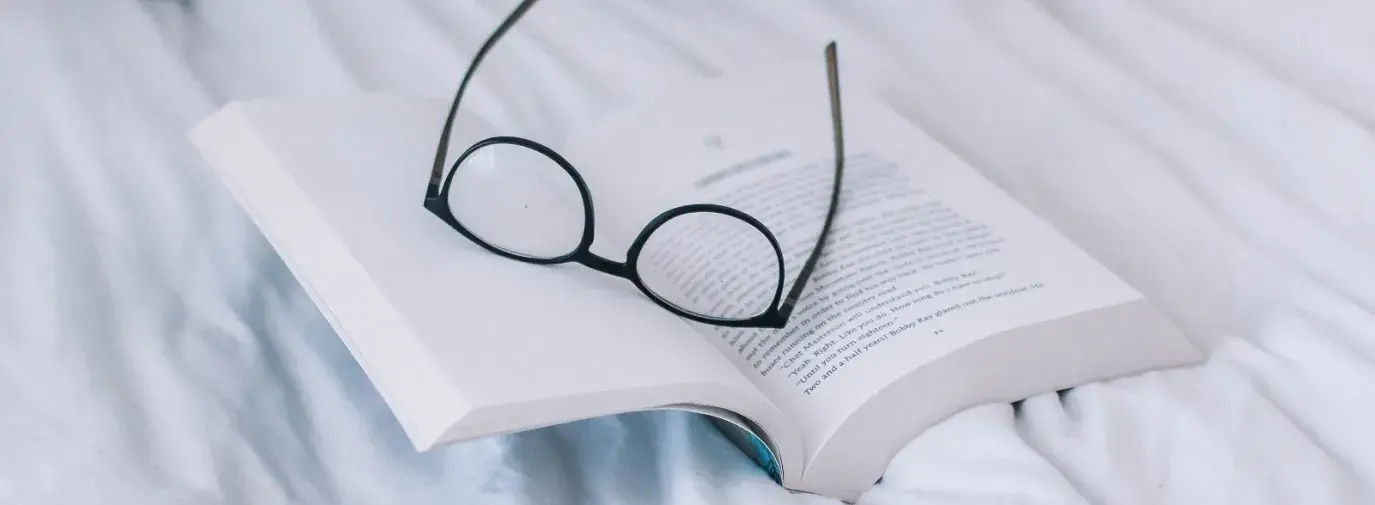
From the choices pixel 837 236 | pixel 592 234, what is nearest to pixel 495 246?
pixel 592 234

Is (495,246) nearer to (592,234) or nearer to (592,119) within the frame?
(592,234)

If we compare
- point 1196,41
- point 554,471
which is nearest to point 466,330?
point 554,471

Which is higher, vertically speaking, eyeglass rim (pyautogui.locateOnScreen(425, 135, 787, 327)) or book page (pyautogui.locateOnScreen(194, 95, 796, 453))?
eyeglass rim (pyautogui.locateOnScreen(425, 135, 787, 327))

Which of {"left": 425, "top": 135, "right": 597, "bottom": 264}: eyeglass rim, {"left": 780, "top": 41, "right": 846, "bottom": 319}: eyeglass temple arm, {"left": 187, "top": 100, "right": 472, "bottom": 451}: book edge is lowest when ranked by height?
{"left": 187, "top": 100, "right": 472, "bottom": 451}: book edge

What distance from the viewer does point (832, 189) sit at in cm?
55

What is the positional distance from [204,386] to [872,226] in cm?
31

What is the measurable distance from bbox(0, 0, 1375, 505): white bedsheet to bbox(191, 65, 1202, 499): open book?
3 cm

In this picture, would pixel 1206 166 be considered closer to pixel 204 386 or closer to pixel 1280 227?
pixel 1280 227

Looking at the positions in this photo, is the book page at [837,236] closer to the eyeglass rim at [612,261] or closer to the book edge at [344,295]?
the eyeglass rim at [612,261]

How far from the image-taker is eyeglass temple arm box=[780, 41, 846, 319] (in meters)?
0.46

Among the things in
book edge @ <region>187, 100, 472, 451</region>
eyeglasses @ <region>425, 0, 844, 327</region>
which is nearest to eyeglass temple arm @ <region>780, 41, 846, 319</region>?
eyeglasses @ <region>425, 0, 844, 327</region>

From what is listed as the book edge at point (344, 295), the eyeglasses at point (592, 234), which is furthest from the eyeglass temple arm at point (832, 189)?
the book edge at point (344, 295)

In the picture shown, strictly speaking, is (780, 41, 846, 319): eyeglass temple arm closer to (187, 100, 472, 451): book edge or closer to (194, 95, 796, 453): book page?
(194, 95, 796, 453): book page

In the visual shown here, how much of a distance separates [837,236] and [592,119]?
0.21m
